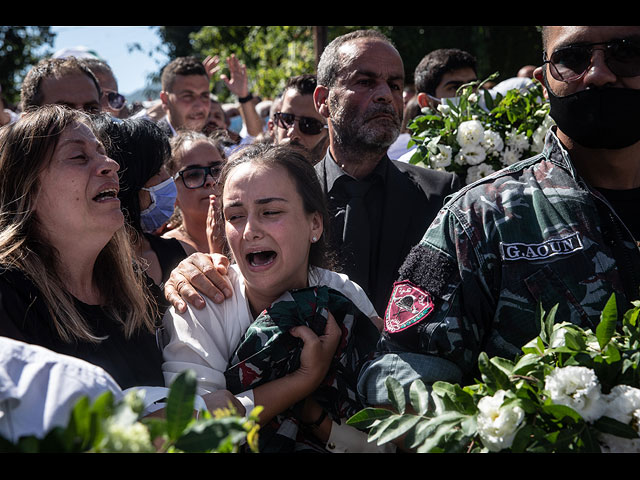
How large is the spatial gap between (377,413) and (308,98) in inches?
143

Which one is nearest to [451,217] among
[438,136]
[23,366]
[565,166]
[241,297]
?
[565,166]

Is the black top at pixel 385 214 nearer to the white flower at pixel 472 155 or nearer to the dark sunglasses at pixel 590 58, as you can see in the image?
the white flower at pixel 472 155

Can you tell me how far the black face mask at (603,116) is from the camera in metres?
2.16

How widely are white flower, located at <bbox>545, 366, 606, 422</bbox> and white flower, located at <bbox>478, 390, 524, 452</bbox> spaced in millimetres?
95

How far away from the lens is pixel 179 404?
100 cm

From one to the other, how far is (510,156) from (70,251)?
2.62m

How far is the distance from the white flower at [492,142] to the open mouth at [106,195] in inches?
89.0

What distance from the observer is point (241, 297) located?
2707 millimetres

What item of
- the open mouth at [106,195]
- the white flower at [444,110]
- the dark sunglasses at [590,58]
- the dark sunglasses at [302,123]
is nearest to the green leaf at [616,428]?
the dark sunglasses at [590,58]

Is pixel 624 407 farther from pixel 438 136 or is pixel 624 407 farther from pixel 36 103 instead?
pixel 36 103

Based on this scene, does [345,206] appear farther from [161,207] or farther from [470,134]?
[161,207]

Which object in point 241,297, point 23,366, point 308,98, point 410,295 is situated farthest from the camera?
point 308,98

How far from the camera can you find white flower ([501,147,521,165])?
3.99m

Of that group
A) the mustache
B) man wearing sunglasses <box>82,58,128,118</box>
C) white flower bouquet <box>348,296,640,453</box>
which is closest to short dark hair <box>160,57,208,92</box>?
man wearing sunglasses <box>82,58,128,118</box>
